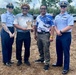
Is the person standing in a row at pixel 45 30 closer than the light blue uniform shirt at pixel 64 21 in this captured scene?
No

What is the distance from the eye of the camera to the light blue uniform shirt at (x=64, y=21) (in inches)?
222

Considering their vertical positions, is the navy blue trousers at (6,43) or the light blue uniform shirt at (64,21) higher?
the light blue uniform shirt at (64,21)

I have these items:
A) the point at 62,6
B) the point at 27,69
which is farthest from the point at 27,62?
the point at 62,6

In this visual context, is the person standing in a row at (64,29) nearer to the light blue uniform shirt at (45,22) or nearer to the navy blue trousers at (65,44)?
the navy blue trousers at (65,44)

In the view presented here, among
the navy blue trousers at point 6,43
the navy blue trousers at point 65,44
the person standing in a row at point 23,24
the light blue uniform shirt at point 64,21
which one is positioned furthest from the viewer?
the navy blue trousers at point 6,43

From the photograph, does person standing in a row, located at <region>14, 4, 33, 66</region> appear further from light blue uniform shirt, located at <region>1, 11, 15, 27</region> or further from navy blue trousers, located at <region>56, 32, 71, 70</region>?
navy blue trousers, located at <region>56, 32, 71, 70</region>

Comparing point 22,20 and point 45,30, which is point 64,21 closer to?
point 45,30

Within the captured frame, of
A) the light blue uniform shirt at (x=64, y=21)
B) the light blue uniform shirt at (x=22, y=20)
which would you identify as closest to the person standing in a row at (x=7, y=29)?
the light blue uniform shirt at (x=22, y=20)

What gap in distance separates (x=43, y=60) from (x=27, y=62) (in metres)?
0.45

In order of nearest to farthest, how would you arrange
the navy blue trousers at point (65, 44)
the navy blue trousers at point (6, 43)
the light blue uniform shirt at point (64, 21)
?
the light blue uniform shirt at point (64, 21) → the navy blue trousers at point (65, 44) → the navy blue trousers at point (6, 43)

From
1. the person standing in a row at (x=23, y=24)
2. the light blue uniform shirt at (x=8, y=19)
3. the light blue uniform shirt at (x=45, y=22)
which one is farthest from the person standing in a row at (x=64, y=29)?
the light blue uniform shirt at (x=8, y=19)

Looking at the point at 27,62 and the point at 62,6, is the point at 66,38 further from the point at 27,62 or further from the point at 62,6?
the point at 27,62

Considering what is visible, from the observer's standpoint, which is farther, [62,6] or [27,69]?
[27,69]

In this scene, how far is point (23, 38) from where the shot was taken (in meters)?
6.12
